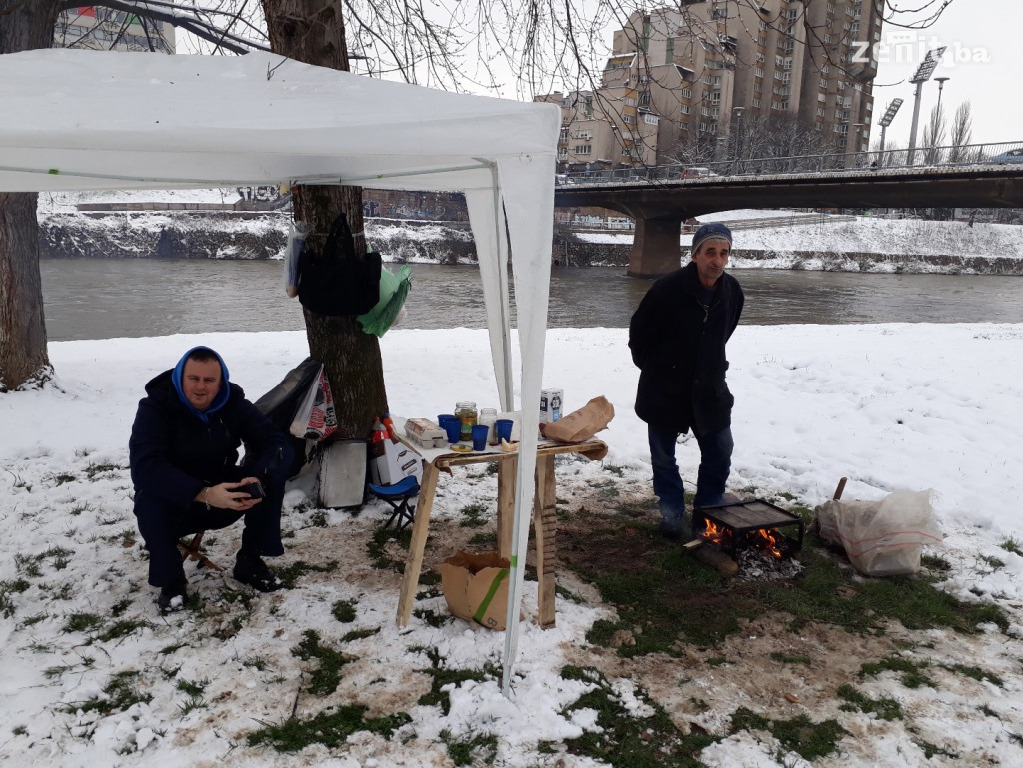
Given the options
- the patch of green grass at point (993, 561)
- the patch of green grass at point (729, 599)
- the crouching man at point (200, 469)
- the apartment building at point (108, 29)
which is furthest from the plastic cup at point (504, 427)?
the apartment building at point (108, 29)

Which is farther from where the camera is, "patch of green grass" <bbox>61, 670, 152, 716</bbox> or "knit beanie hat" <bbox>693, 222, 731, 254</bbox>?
"knit beanie hat" <bbox>693, 222, 731, 254</bbox>

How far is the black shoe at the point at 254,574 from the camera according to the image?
3309mm

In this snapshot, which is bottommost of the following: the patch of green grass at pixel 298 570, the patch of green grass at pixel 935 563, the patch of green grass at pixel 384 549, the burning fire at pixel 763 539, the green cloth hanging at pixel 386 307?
the patch of green grass at pixel 298 570

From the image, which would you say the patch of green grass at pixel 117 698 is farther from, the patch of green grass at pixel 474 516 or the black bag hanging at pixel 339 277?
the black bag hanging at pixel 339 277

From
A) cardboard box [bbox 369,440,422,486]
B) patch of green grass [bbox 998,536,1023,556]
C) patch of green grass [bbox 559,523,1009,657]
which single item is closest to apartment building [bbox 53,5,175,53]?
cardboard box [bbox 369,440,422,486]

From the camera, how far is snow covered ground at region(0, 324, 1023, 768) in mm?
2344

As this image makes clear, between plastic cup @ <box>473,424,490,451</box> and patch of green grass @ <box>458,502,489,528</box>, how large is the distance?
123 cm

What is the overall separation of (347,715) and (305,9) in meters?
3.50

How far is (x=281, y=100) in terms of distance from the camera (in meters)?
2.64

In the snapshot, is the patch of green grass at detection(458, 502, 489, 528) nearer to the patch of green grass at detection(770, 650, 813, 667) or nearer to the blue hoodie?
the blue hoodie

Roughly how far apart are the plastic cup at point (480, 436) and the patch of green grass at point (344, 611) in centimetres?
89

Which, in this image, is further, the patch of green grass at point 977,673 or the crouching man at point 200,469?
the crouching man at point 200,469

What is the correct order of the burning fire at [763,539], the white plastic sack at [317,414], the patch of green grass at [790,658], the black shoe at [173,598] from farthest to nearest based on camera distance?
the white plastic sack at [317,414], the burning fire at [763,539], the black shoe at [173,598], the patch of green grass at [790,658]

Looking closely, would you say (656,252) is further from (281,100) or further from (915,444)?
(281,100)
